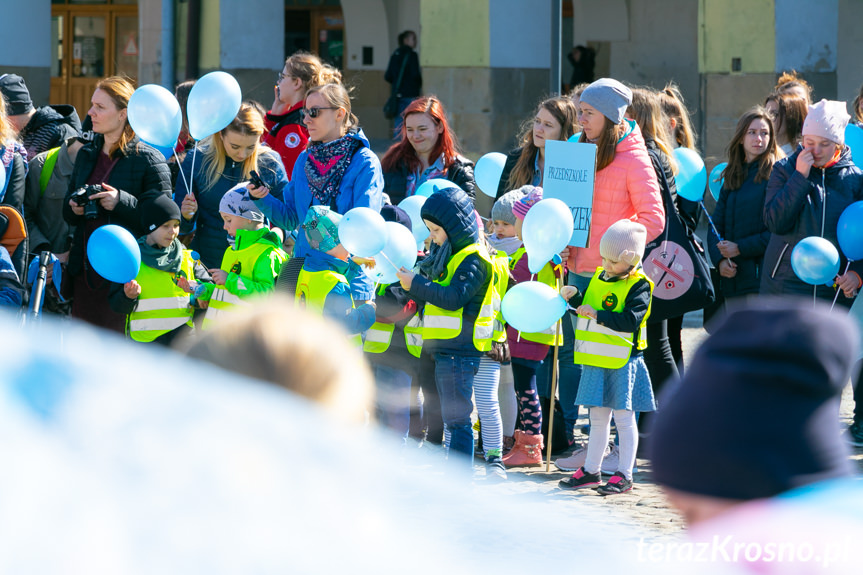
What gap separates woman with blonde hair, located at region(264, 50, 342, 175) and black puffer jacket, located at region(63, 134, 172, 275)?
0.87 m

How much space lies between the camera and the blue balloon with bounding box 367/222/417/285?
17.0 feet

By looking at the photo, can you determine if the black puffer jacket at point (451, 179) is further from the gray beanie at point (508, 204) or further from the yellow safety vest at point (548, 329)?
the yellow safety vest at point (548, 329)

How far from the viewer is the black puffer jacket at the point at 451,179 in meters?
6.59

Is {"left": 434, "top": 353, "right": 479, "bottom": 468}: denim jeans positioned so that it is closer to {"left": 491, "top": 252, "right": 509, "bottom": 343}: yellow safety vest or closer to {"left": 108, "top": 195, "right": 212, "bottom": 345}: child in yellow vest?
{"left": 491, "top": 252, "right": 509, "bottom": 343}: yellow safety vest

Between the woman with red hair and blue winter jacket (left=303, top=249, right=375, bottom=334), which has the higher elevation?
the woman with red hair

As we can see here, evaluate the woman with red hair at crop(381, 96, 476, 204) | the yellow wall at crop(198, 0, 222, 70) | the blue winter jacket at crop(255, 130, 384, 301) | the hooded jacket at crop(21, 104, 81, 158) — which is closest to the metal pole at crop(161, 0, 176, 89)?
the yellow wall at crop(198, 0, 222, 70)

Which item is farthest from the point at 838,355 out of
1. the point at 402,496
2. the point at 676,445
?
the point at 402,496

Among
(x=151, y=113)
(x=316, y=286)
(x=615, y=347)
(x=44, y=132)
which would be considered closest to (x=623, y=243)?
(x=615, y=347)

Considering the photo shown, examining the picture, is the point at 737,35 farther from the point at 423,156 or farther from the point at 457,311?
the point at 457,311

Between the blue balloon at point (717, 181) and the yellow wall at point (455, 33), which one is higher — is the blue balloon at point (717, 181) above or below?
below

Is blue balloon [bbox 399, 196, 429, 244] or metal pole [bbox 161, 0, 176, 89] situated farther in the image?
metal pole [bbox 161, 0, 176, 89]

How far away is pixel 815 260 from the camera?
5.90 meters

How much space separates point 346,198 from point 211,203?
1.14 m

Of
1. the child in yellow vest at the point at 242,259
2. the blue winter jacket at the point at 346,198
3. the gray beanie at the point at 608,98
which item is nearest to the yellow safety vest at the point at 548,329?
the gray beanie at the point at 608,98
